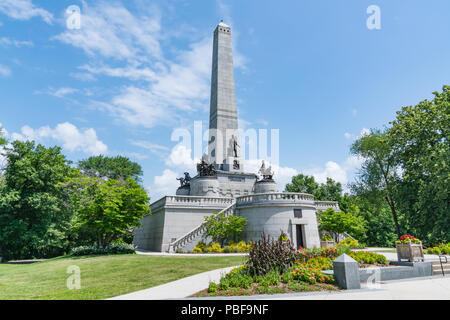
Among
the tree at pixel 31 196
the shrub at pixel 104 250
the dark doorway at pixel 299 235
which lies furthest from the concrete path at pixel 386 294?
the tree at pixel 31 196

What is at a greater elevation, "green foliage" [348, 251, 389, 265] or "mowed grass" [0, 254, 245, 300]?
"green foliage" [348, 251, 389, 265]

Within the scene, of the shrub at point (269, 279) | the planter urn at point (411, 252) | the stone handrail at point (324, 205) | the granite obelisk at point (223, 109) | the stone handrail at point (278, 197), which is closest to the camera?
the shrub at point (269, 279)

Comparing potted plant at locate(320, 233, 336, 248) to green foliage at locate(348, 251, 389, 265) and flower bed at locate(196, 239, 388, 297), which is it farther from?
flower bed at locate(196, 239, 388, 297)

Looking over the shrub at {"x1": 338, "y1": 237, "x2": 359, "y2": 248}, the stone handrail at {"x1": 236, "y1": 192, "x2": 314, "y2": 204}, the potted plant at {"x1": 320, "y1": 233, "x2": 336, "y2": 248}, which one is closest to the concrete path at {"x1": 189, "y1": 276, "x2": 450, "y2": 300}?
the potted plant at {"x1": 320, "y1": 233, "x2": 336, "y2": 248}

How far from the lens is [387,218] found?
5294cm

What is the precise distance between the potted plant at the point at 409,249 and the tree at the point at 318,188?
41.2m

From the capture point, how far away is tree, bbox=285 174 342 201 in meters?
54.2

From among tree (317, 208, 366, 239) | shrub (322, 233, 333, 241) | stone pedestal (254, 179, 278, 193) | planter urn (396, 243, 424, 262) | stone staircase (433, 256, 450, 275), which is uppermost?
stone pedestal (254, 179, 278, 193)

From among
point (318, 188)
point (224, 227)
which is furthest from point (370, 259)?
point (318, 188)

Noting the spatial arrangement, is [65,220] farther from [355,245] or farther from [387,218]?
[387,218]

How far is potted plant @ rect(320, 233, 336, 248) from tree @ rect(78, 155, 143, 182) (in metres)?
44.5

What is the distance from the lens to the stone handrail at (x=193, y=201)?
92.1ft

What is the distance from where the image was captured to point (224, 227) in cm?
2542

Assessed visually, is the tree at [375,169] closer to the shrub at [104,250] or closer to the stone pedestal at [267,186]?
the stone pedestal at [267,186]
